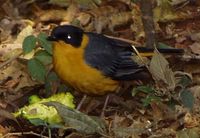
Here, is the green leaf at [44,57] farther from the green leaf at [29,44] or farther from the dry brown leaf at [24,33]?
the dry brown leaf at [24,33]

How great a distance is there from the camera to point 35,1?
7305mm

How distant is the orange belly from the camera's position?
17.7ft

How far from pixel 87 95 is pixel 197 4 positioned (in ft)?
6.50

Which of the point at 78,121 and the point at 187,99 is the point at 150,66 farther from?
the point at 78,121

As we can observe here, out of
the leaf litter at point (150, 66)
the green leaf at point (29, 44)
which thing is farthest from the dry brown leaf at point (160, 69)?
the green leaf at point (29, 44)

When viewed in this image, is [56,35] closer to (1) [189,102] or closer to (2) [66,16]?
(1) [189,102]

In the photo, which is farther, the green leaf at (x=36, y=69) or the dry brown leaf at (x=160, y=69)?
the green leaf at (x=36, y=69)

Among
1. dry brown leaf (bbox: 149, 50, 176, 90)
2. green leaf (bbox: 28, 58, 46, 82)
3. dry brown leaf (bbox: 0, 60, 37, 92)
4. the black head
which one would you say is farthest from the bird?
dry brown leaf (bbox: 149, 50, 176, 90)

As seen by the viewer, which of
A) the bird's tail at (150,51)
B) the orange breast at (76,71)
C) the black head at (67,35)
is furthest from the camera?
the bird's tail at (150,51)

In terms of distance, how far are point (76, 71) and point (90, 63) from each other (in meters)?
0.15

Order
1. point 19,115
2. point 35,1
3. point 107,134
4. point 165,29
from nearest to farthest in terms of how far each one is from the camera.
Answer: point 107,134
point 19,115
point 165,29
point 35,1

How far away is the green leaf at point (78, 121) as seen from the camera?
4176 mm

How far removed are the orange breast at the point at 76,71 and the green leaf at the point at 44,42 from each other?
0.42 feet

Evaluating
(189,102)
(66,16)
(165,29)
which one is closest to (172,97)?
(189,102)
